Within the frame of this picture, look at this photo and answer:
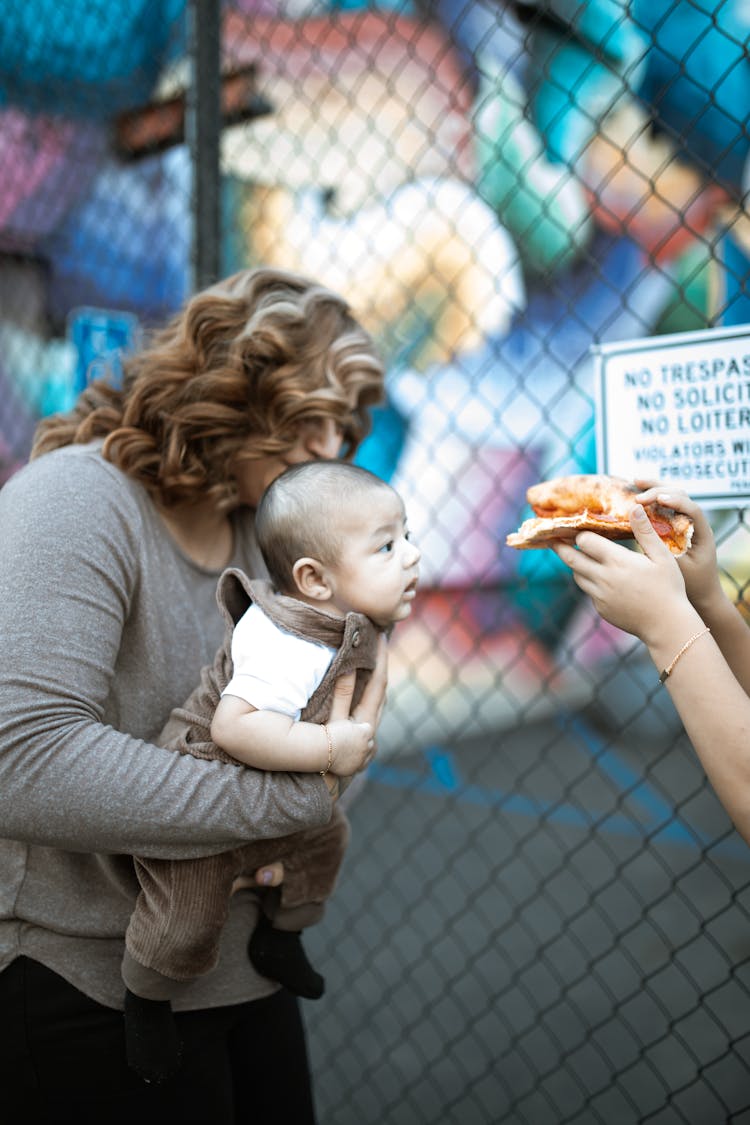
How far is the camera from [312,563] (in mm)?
1414

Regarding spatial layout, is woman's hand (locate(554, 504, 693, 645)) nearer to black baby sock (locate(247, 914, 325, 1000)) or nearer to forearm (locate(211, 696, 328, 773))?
forearm (locate(211, 696, 328, 773))

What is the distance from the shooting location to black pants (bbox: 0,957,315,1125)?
1367 mm

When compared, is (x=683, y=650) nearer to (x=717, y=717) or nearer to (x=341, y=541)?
(x=717, y=717)

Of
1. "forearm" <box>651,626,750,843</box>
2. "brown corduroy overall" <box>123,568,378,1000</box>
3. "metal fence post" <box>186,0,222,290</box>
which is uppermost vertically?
"metal fence post" <box>186,0,222,290</box>

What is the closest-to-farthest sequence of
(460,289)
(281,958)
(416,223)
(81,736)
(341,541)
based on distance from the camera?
(81,736) < (341,541) < (281,958) < (416,223) < (460,289)

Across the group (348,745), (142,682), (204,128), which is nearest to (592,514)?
(348,745)

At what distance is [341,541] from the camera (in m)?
1.41

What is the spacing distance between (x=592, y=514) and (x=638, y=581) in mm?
190

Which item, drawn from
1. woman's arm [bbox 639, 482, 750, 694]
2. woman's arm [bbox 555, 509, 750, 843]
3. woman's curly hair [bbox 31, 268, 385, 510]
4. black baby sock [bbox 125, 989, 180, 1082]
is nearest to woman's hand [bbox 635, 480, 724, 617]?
woman's arm [bbox 639, 482, 750, 694]

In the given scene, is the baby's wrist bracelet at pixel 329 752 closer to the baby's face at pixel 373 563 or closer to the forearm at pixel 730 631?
the baby's face at pixel 373 563

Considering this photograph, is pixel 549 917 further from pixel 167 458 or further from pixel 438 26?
pixel 438 26

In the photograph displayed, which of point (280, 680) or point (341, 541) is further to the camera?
point (341, 541)

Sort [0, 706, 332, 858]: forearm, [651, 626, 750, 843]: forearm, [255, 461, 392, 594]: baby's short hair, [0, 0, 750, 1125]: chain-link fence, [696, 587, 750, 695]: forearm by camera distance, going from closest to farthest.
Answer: [651, 626, 750, 843]: forearm
[0, 706, 332, 858]: forearm
[696, 587, 750, 695]: forearm
[255, 461, 392, 594]: baby's short hair
[0, 0, 750, 1125]: chain-link fence

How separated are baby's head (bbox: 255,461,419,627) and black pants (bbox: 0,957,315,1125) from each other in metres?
0.67
